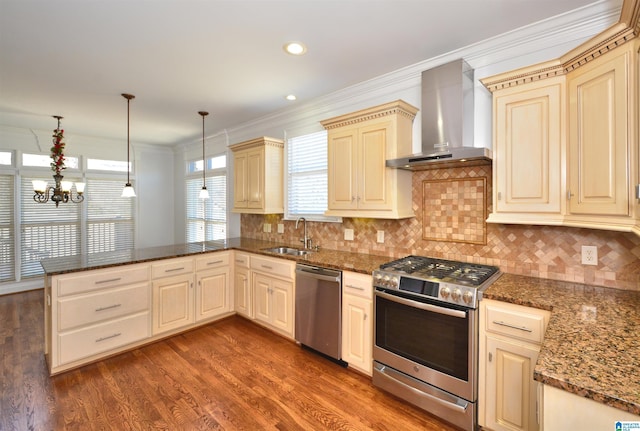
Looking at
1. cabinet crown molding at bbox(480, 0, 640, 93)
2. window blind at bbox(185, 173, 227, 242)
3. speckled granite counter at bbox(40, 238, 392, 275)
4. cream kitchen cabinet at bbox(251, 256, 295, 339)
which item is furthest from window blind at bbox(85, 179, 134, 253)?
cabinet crown molding at bbox(480, 0, 640, 93)

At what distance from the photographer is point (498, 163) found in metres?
2.11

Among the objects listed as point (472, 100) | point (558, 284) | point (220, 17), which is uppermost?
point (220, 17)

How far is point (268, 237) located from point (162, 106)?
2223mm

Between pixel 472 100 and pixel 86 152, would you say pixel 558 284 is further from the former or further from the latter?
pixel 86 152

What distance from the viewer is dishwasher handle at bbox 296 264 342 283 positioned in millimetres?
2688

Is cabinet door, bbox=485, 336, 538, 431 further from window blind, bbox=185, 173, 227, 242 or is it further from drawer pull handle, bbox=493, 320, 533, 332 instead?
window blind, bbox=185, 173, 227, 242

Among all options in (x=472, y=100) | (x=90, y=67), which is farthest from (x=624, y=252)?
(x=90, y=67)

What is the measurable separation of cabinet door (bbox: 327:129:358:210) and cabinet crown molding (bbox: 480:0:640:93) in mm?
1226

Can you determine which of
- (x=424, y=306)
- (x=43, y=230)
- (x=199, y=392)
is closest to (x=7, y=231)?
(x=43, y=230)

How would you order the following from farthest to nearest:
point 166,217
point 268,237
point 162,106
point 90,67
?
1. point 166,217
2. point 268,237
3. point 162,106
4. point 90,67

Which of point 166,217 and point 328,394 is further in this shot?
Result: point 166,217

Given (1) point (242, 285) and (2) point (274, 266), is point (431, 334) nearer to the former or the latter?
(2) point (274, 266)

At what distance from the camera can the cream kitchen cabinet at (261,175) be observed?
395cm

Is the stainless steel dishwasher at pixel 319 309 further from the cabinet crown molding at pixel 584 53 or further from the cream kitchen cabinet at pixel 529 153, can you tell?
the cabinet crown molding at pixel 584 53
